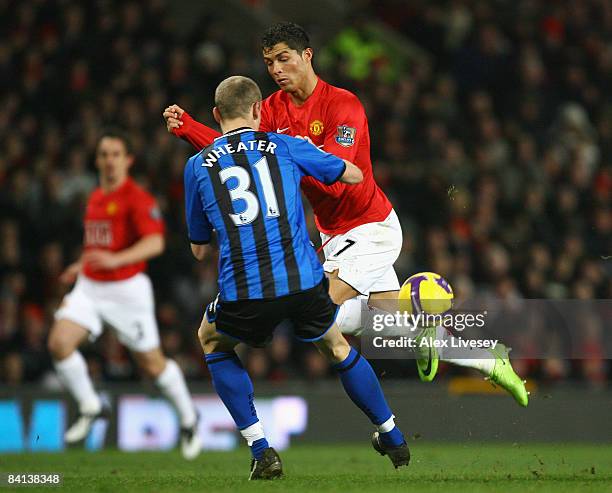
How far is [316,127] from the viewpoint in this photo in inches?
260

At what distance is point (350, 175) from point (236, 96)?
2.19 ft

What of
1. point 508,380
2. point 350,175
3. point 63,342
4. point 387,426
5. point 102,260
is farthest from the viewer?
point 63,342

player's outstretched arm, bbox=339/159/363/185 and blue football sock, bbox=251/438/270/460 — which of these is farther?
blue football sock, bbox=251/438/270/460

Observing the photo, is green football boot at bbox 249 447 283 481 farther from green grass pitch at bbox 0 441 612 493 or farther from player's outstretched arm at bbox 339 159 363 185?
player's outstretched arm at bbox 339 159 363 185

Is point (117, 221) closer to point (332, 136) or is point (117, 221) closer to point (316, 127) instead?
point (316, 127)

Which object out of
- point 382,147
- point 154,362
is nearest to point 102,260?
point 154,362

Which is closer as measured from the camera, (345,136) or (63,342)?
(345,136)

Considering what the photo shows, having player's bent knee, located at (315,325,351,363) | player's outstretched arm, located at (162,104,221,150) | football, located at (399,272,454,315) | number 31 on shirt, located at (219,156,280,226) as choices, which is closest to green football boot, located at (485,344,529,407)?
football, located at (399,272,454,315)

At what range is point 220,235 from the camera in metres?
5.92

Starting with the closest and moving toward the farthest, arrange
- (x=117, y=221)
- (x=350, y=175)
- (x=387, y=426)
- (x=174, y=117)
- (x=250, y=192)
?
(x=250, y=192) < (x=350, y=175) < (x=387, y=426) < (x=174, y=117) < (x=117, y=221)

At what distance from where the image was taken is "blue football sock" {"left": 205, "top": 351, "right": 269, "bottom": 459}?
6180 mm

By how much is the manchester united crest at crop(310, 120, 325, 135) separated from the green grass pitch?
1828 mm

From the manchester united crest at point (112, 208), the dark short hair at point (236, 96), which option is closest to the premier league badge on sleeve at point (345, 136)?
the dark short hair at point (236, 96)

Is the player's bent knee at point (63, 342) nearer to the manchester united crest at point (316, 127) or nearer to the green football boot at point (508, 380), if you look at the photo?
the manchester united crest at point (316, 127)
